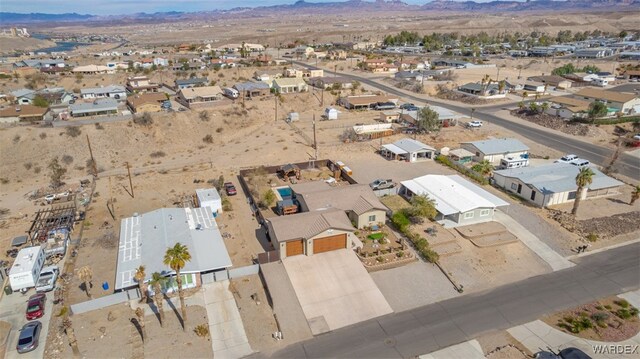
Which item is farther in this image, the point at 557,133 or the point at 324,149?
the point at 557,133

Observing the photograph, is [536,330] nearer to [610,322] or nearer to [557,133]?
[610,322]

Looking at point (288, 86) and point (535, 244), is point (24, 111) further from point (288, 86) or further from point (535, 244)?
point (535, 244)

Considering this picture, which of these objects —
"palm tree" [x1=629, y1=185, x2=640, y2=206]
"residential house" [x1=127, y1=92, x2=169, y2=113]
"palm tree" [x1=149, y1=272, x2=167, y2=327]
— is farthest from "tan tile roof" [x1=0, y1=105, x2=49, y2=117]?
"palm tree" [x1=629, y1=185, x2=640, y2=206]

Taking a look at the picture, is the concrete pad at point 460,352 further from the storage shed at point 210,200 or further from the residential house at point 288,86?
the residential house at point 288,86

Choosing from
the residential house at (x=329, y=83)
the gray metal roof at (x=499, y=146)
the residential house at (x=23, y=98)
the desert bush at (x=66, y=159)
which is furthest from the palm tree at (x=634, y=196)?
the residential house at (x=23, y=98)

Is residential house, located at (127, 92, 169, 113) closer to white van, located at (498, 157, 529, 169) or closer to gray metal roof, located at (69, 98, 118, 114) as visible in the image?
gray metal roof, located at (69, 98, 118, 114)

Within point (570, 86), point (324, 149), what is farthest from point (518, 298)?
point (570, 86)
